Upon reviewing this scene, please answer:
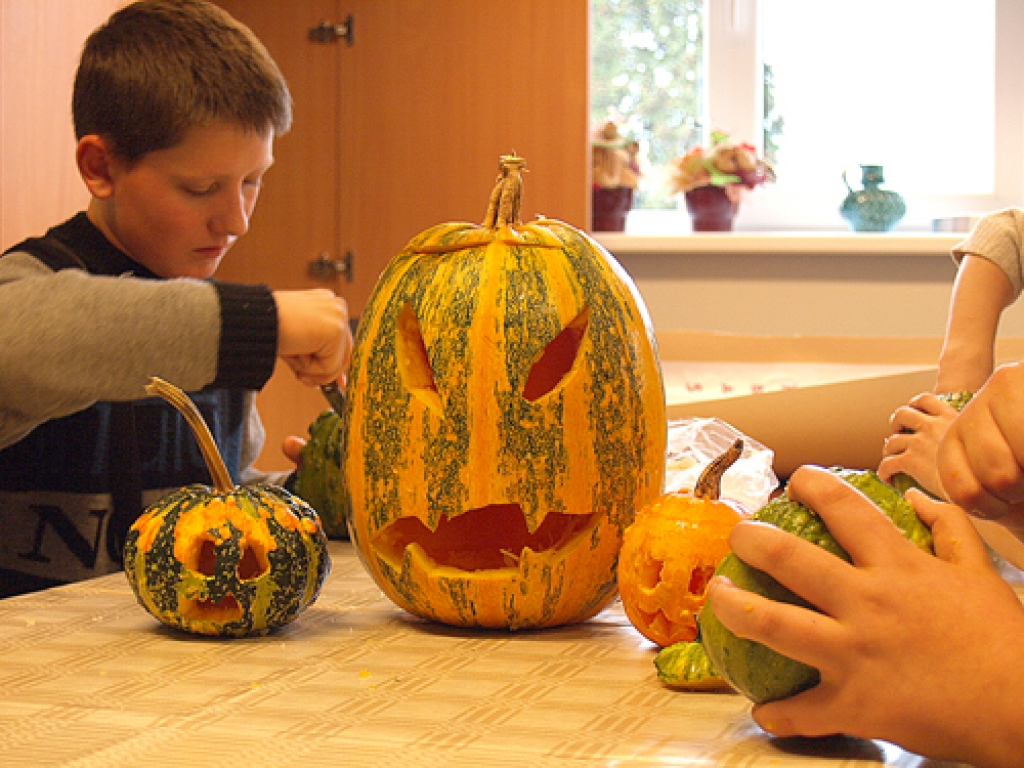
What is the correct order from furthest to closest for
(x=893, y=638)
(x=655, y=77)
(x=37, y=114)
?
1. (x=655, y=77)
2. (x=37, y=114)
3. (x=893, y=638)

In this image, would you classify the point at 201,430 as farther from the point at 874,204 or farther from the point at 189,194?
the point at 874,204

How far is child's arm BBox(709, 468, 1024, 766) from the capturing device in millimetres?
526

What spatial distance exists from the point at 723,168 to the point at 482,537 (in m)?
2.45

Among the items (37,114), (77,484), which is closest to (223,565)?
(77,484)

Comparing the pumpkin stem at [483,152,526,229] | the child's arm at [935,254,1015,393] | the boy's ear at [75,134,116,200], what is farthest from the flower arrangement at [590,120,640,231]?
the pumpkin stem at [483,152,526,229]

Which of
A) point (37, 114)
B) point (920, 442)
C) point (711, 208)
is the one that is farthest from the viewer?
point (711, 208)

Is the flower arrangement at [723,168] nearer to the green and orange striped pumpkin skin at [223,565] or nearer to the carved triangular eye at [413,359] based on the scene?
the carved triangular eye at [413,359]

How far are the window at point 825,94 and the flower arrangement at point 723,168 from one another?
→ 10 cm

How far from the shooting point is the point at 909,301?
3.09 metres

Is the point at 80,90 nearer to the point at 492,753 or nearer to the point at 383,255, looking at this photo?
the point at 492,753

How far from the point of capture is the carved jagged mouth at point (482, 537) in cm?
86

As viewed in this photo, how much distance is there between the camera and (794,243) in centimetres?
307

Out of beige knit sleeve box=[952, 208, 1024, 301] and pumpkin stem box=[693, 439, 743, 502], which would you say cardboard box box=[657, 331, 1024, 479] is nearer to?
beige knit sleeve box=[952, 208, 1024, 301]

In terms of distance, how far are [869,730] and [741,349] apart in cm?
164
